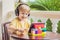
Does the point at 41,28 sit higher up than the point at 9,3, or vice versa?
the point at 9,3

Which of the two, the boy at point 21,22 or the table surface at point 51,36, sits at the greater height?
the boy at point 21,22

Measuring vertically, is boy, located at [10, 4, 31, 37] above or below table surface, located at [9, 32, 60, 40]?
above

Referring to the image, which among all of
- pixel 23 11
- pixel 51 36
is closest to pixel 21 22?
pixel 23 11

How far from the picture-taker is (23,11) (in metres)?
0.70

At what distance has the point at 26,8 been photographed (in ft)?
2.32

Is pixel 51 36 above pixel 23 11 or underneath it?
underneath

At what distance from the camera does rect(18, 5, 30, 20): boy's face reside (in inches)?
27.6

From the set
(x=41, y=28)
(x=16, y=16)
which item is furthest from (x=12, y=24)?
(x=41, y=28)

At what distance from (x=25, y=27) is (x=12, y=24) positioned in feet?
0.23

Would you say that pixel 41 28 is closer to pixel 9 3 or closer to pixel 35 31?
pixel 35 31

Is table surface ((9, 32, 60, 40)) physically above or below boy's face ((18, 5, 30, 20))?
below

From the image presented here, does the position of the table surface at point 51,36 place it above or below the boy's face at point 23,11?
below

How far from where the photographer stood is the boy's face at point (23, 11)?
0.70 m

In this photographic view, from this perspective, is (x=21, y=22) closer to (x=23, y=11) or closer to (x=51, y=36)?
(x=23, y=11)
